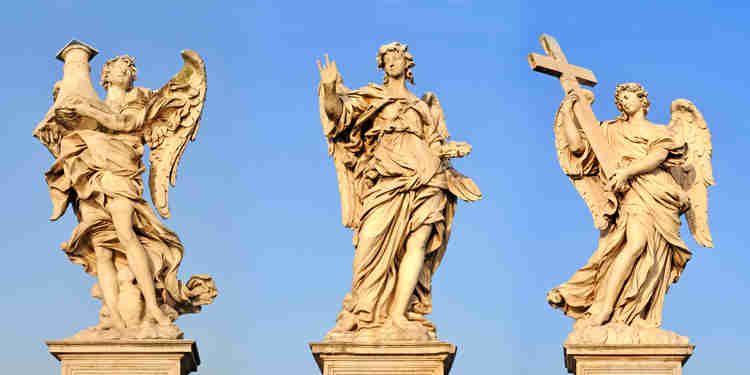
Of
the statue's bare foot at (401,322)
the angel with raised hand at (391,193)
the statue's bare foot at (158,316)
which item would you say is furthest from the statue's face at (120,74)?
the statue's bare foot at (401,322)

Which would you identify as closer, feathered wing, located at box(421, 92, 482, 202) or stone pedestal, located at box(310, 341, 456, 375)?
stone pedestal, located at box(310, 341, 456, 375)

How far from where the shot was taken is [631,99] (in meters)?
23.4

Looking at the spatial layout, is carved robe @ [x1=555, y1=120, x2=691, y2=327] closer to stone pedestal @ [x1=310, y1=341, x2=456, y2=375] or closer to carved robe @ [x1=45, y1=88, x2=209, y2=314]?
stone pedestal @ [x1=310, y1=341, x2=456, y2=375]

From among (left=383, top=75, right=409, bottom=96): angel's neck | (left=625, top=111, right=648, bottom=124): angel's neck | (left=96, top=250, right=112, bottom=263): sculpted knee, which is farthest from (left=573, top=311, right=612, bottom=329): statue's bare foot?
(left=96, top=250, right=112, bottom=263): sculpted knee

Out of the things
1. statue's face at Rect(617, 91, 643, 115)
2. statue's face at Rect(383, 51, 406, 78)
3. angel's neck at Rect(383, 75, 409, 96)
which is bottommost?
statue's face at Rect(617, 91, 643, 115)

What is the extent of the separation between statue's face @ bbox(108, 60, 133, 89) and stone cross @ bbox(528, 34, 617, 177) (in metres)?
4.62

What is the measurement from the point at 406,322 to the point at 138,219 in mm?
3215

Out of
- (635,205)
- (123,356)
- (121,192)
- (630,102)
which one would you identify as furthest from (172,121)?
(635,205)

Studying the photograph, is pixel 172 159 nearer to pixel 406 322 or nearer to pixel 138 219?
pixel 138 219

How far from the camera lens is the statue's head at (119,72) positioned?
23609 millimetres

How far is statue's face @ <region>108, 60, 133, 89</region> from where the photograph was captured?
77.5 ft

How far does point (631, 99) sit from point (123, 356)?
252 inches

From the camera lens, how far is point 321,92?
75.8 feet

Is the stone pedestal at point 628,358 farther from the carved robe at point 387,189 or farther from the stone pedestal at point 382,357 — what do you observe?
the carved robe at point 387,189
